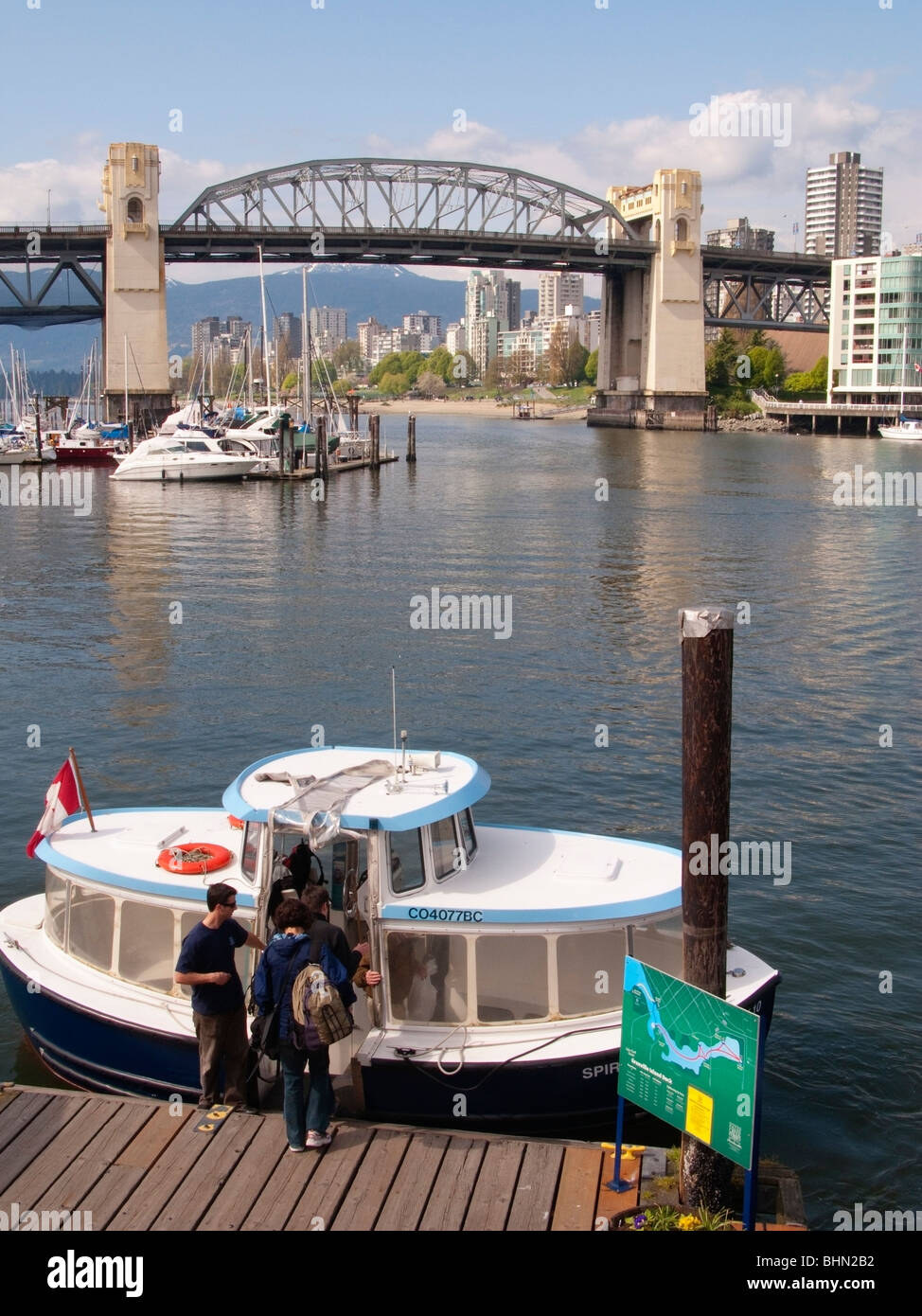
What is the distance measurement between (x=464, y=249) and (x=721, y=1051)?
118023mm

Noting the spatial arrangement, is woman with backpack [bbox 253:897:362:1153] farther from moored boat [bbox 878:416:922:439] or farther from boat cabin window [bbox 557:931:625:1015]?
moored boat [bbox 878:416:922:439]

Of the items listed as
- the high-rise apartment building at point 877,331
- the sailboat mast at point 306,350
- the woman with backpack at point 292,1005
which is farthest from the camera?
the high-rise apartment building at point 877,331

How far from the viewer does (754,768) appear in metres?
20.5

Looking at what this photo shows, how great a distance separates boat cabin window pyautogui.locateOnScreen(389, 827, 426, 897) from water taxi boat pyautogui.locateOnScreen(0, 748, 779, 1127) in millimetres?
16

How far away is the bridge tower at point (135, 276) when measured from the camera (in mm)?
103312

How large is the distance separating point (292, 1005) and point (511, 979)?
7.13ft

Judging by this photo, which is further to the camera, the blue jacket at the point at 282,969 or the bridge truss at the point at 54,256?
the bridge truss at the point at 54,256

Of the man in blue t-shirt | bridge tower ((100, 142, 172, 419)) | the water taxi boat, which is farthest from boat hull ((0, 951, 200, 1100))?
bridge tower ((100, 142, 172, 419))

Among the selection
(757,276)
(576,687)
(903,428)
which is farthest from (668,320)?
(576,687)

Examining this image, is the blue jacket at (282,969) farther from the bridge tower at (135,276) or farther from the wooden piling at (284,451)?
the bridge tower at (135,276)

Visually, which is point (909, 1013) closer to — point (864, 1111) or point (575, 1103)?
point (864, 1111)

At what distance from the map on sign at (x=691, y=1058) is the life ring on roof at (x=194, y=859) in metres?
3.70

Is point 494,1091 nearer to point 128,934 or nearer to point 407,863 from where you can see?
point 407,863

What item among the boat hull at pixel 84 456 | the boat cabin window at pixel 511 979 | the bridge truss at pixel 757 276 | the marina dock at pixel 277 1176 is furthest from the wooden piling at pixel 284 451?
the bridge truss at pixel 757 276
